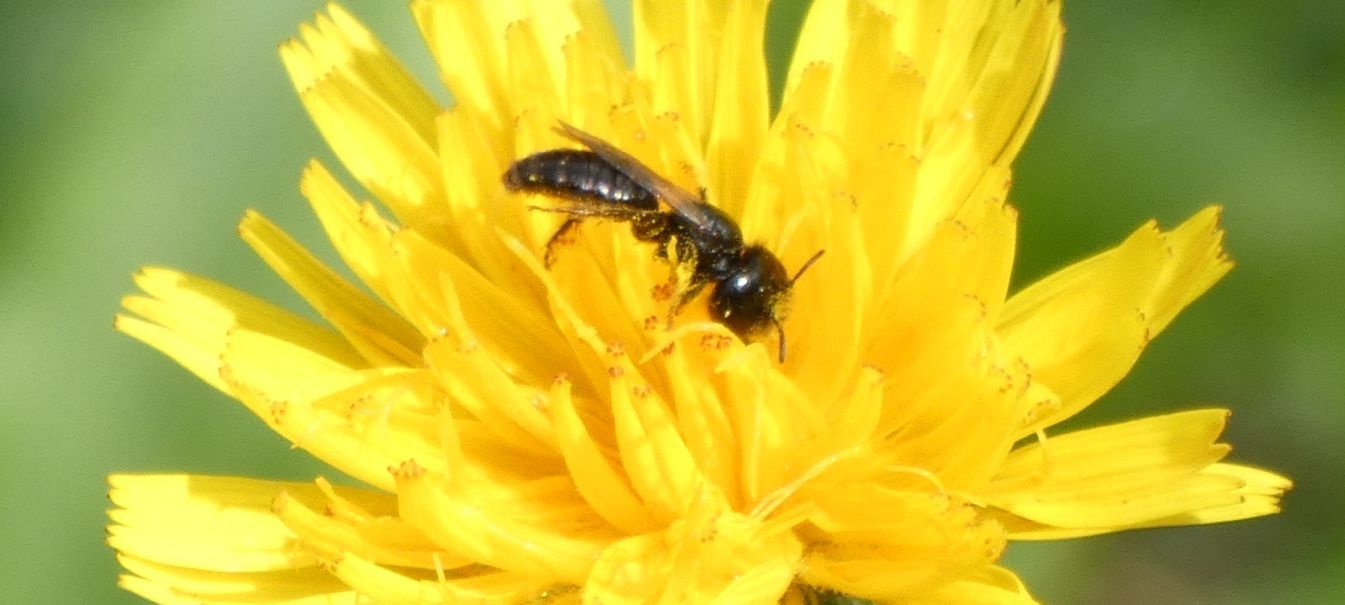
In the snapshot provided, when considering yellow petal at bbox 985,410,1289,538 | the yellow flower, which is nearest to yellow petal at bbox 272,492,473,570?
the yellow flower

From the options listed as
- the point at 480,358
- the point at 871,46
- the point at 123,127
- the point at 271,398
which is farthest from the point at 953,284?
the point at 123,127

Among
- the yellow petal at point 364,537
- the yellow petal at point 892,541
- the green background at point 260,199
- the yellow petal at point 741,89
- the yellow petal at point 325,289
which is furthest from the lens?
the green background at point 260,199

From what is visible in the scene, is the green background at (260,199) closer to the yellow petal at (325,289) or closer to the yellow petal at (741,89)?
the yellow petal at (325,289)

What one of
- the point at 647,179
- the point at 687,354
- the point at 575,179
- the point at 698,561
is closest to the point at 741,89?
the point at 647,179

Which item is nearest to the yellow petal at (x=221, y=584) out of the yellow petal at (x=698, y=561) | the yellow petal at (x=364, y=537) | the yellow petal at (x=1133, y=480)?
the yellow petal at (x=364, y=537)

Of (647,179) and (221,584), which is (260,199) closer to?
(221,584)
